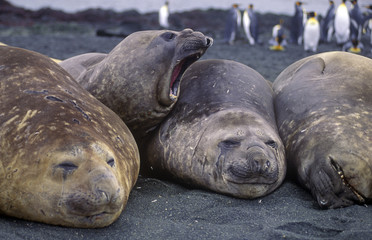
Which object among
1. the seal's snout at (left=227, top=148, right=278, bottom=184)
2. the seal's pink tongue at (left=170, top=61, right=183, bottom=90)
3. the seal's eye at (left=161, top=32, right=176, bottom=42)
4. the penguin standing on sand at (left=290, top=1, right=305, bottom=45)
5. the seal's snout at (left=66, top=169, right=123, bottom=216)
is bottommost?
the penguin standing on sand at (left=290, top=1, right=305, bottom=45)

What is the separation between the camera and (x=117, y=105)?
3854 mm

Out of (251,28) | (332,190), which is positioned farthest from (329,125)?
(251,28)

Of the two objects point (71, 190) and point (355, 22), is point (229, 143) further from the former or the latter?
point (355, 22)

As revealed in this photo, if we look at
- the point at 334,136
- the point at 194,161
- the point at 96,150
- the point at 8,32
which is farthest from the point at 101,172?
the point at 8,32

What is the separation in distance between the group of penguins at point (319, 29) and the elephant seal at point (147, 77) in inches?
496

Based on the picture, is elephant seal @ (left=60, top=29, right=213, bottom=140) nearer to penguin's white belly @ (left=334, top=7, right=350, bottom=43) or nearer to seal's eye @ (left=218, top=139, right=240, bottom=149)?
seal's eye @ (left=218, top=139, right=240, bottom=149)

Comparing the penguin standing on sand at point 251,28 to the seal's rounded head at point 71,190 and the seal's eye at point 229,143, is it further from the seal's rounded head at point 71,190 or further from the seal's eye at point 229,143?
the seal's rounded head at point 71,190

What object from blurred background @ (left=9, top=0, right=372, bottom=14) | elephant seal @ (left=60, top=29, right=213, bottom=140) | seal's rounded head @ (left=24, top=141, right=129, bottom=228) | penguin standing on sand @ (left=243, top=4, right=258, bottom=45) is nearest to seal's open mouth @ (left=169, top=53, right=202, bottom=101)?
elephant seal @ (left=60, top=29, right=213, bottom=140)

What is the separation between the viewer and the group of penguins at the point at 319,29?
1712cm

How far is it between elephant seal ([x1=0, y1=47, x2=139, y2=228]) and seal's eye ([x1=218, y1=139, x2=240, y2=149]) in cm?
64

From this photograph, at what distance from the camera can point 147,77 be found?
3.82 m

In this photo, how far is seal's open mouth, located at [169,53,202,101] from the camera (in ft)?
12.7

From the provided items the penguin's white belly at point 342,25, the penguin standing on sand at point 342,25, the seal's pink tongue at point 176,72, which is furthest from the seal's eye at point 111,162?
the penguin's white belly at point 342,25

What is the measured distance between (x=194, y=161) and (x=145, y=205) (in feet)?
1.75
